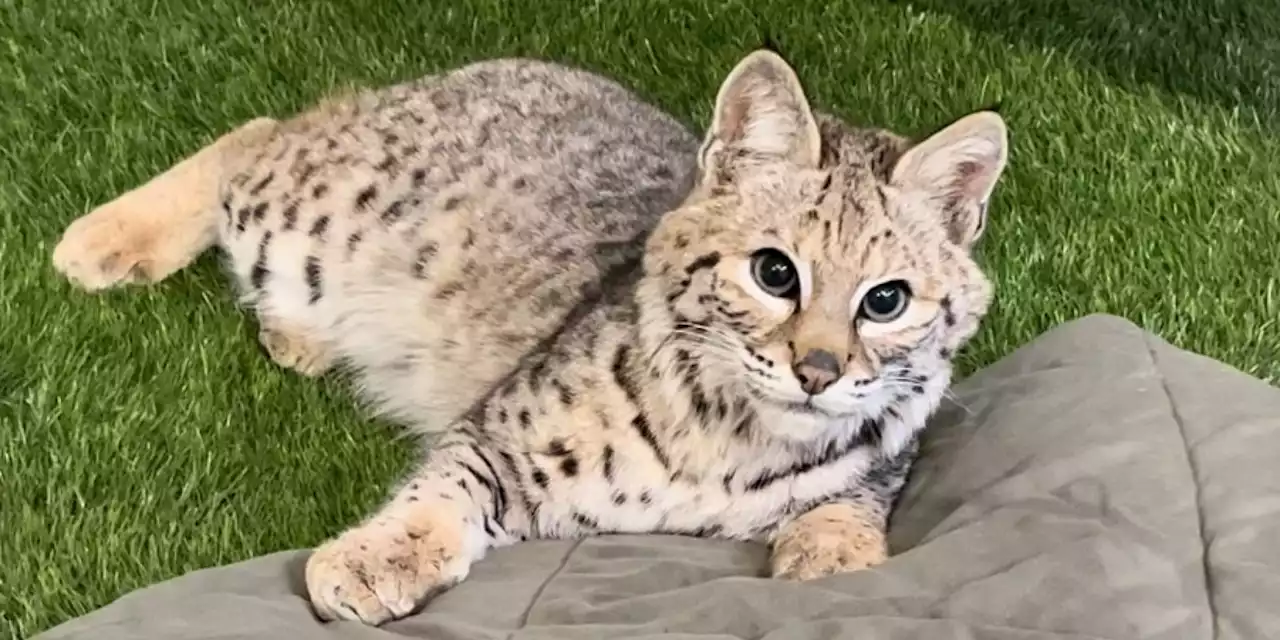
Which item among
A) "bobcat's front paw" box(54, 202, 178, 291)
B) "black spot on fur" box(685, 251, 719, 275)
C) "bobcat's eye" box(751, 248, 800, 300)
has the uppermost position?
"bobcat's eye" box(751, 248, 800, 300)

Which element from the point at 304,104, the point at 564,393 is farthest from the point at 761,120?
the point at 304,104

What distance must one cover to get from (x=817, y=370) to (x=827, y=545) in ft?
0.78

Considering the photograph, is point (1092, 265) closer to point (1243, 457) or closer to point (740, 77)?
point (1243, 457)

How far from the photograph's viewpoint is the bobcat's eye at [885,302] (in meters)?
1.65

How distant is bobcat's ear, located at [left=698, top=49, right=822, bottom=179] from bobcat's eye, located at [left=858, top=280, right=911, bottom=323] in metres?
0.17

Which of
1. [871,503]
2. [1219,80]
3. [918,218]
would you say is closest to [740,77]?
[918,218]

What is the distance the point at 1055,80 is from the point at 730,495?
1791 mm

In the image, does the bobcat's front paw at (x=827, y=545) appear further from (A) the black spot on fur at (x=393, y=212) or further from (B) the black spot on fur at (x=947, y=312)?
(A) the black spot on fur at (x=393, y=212)

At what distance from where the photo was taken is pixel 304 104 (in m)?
2.94

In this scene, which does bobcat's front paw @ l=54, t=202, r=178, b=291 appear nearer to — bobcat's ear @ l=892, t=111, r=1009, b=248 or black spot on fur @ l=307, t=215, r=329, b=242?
black spot on fur @ l=307, t=215, r=329, b=242

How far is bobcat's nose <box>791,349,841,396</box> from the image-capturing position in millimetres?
1587

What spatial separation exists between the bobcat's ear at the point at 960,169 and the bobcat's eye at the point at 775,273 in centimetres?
17

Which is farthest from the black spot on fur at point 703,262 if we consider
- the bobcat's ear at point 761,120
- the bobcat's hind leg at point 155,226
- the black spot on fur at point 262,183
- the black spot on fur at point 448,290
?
the bobcat's hind leg at point 155,226

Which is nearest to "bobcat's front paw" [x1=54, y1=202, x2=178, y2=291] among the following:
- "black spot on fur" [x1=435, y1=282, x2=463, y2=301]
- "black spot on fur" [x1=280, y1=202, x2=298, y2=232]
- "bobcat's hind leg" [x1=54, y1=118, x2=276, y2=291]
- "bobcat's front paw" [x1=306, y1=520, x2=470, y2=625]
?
"bobcat's hind leg" [x1=54, y1=118, x2=276, y2=291]
